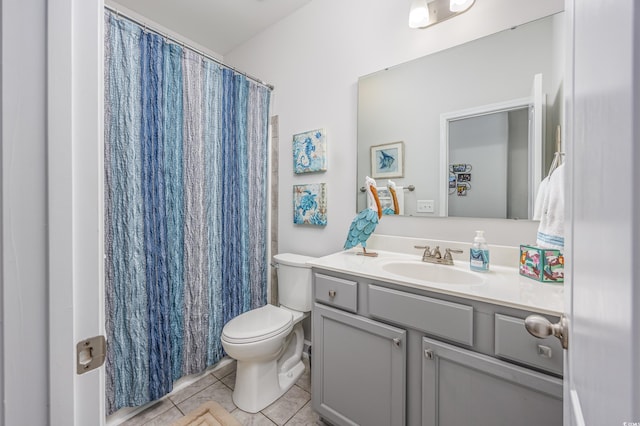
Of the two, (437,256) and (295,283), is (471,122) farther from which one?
(295,283)

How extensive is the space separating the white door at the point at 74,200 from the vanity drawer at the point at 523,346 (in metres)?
1.03

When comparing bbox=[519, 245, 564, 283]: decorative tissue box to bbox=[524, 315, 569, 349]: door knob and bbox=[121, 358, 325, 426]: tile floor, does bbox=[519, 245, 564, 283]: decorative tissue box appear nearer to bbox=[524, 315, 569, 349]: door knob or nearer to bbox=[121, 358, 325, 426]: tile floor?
bbox=[524, 315, 569, 349]: door knob

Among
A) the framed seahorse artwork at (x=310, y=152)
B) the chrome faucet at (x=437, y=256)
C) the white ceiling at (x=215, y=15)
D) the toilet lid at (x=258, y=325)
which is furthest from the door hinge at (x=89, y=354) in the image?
the white ceiling at (x=215, y=15)

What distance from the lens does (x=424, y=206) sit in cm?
143

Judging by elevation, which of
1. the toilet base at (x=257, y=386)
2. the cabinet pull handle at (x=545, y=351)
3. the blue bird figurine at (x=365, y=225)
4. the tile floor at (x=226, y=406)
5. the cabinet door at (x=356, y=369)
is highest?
the blue bird figurine at (x=365, y=225)

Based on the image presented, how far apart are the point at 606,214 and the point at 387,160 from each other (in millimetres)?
1336

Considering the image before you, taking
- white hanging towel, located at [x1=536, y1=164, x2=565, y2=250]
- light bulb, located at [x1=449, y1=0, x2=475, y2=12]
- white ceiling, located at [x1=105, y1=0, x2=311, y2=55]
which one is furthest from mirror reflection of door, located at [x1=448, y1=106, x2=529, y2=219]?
white ceiling, located at [x1=105, y1=0, x2=311, y2=55]

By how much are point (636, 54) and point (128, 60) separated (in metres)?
1.72

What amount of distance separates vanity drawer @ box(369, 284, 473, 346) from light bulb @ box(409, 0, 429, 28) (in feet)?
4.49

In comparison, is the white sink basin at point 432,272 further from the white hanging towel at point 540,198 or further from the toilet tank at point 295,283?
the toilet tank at point 295,283

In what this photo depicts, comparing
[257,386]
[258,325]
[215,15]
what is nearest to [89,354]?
[258,325]

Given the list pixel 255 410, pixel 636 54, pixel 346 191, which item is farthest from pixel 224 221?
pixel 636 54

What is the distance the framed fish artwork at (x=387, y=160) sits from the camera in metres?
1.51

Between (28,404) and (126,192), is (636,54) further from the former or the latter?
(126,192)
